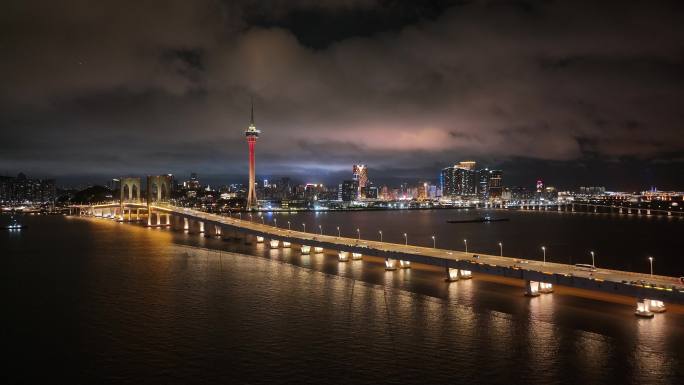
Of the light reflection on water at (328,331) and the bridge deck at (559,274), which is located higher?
the bridge deck at (559,274)

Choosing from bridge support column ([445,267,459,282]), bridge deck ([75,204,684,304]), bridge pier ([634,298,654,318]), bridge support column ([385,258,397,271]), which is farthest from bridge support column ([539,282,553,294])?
bridge support column ([385,258,397,271])

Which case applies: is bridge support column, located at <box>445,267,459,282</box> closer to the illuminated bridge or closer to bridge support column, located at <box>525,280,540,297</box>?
the illuminated bridge

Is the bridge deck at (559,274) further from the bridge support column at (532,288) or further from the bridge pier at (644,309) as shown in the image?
the bridge pier at (644,309)

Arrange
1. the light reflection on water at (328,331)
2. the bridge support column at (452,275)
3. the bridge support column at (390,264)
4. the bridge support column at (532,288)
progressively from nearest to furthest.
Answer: the light reflection on water at (328,331) → the bridge support column at (532,288) → the bridge support column at (452,275) → the bridge support column at (390,264)

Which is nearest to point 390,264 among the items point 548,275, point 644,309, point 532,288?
point 532,288

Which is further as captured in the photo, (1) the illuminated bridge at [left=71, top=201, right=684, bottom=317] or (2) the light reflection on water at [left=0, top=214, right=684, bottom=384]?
(1) the illuminated bridge at [left=71, top=201, right=684, bottom=317]

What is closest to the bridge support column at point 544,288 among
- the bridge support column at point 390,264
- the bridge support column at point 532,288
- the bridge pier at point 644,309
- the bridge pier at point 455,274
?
the bridge support column at point 532,288

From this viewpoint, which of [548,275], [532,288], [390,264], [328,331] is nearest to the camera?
[328,331]

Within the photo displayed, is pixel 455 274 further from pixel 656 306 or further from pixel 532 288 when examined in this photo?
pixel 656 306

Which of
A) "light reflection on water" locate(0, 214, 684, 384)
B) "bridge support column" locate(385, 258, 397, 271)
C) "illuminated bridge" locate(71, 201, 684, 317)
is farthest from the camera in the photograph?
"bridge support column" locate(385, 258, 397, 271)

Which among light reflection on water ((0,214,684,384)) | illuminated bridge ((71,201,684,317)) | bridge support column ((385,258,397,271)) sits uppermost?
illuminated bridge ((71,201,684,317))
